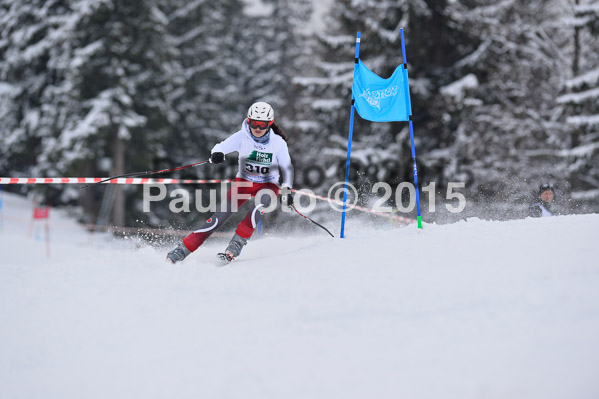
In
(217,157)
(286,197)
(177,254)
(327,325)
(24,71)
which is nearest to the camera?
(327,325)

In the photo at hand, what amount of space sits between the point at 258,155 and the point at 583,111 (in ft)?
42.8

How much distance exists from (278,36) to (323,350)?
1058 inches

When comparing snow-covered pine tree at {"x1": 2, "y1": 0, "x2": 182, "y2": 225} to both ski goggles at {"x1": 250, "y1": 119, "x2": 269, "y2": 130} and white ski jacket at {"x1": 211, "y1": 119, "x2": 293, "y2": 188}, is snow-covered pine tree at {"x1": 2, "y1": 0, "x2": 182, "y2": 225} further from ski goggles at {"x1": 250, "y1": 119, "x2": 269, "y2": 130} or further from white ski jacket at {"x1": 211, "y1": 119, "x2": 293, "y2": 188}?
ski goggles at {"x1": 250, "y1": 119, "x2": 269, "y2": 130}

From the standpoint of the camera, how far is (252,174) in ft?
20.4

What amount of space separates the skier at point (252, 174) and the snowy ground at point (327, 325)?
1031mm

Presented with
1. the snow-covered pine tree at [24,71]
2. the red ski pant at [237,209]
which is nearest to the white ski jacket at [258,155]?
the red ski pant at [237,209]

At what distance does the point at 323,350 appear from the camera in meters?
3.18

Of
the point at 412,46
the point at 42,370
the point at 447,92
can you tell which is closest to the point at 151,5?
the point at 412,46

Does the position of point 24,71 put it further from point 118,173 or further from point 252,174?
point 252,174

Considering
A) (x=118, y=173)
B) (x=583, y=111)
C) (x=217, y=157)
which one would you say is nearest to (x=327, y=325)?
(x=217, y=157)

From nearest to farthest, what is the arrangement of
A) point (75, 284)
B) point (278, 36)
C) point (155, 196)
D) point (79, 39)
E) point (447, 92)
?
point (75, 284), point (447, 92), point (79, 39), point (155, 196), point (278, 36)

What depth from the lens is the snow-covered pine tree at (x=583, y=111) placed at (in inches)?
563

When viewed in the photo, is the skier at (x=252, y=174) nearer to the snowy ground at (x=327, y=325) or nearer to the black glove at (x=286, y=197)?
the black glove at (x=286, y=197)

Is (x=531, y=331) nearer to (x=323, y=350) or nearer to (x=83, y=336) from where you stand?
(x=323, y=350)
